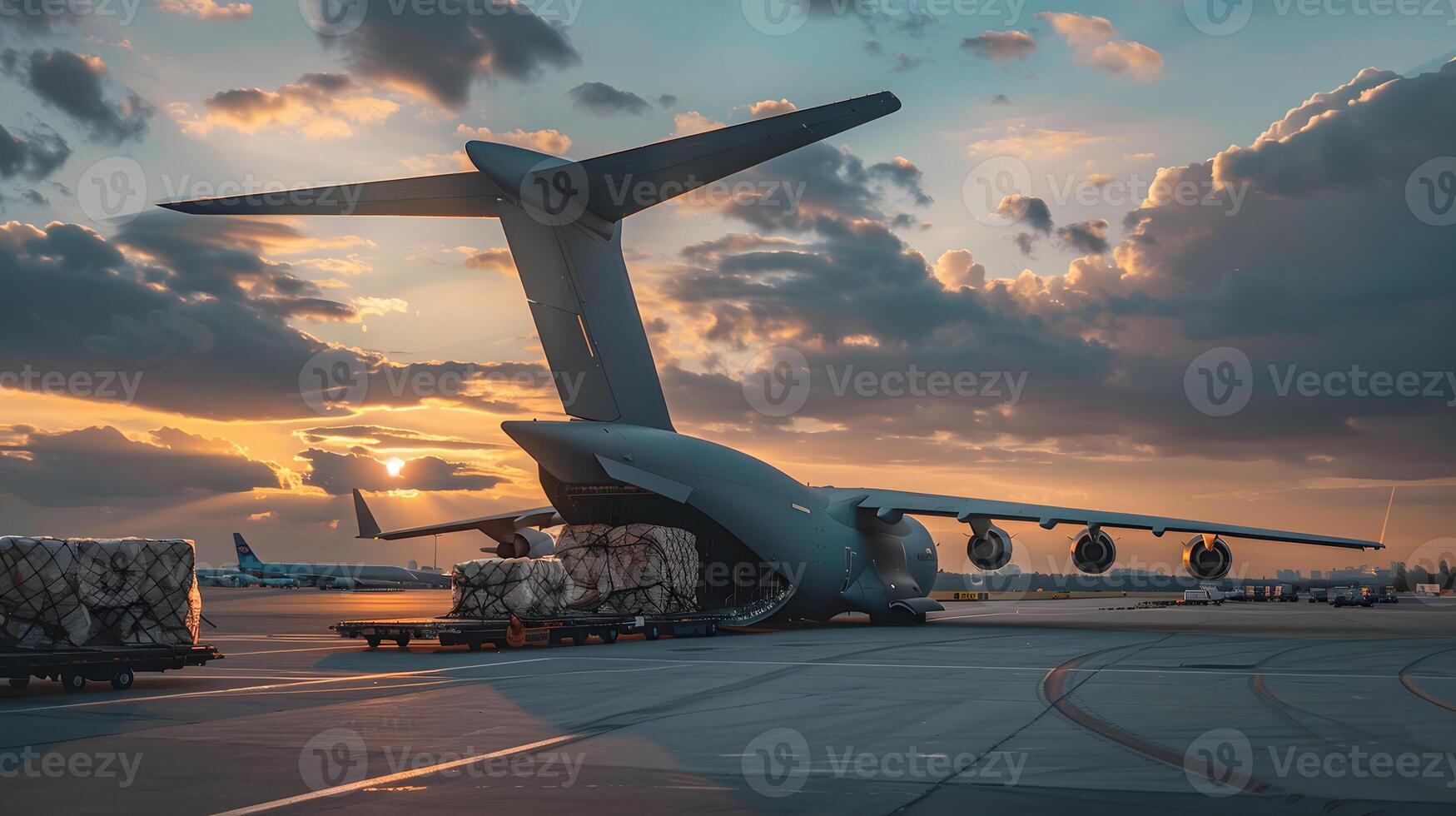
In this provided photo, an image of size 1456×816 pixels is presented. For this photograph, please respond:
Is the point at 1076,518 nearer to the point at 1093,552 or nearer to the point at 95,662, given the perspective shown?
the point at 1093,552

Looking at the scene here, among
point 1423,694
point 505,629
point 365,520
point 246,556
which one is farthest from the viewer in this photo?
point 246,556

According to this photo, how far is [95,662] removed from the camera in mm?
15055

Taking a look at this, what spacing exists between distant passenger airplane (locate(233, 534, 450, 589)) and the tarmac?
310 feet

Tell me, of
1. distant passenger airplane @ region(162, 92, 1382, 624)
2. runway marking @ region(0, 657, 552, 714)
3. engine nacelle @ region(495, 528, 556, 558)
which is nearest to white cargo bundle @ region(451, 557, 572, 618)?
distant passenger airplane @ region(162, 92, 1382, 624)

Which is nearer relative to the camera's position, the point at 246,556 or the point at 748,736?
the point at 748,736

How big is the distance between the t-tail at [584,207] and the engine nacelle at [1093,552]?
12342mm

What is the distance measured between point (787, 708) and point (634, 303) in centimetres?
1472

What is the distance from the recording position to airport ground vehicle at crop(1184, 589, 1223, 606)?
231 feet

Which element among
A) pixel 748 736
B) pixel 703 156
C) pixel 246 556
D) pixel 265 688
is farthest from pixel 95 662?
pixel 246 556

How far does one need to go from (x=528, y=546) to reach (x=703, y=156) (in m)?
13.1

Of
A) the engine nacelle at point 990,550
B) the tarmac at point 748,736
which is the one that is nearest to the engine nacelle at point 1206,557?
the engine nacelle at point 990,550

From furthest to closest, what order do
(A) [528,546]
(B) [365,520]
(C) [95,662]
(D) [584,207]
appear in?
(B) [365,520], (A) [528,546], (D) [584,207], (C) [95,662]

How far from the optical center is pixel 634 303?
2647 cm

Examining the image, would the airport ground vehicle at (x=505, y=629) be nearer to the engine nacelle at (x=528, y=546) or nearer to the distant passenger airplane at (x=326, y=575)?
the engine nacelle at (x=528, y=546)
